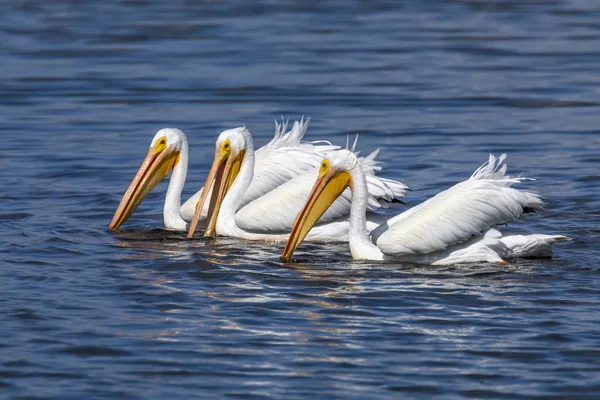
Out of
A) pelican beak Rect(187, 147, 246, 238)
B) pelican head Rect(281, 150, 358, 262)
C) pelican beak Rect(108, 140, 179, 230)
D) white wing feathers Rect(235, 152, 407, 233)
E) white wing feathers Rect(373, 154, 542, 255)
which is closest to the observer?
white wing feathers Rect(373, 154, 542, 255)

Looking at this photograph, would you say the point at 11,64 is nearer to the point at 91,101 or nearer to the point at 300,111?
the point at 91,101

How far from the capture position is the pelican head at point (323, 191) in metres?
7.22

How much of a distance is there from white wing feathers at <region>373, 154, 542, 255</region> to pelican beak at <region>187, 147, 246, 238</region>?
1.50 meters

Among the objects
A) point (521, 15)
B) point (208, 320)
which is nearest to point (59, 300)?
point (208, 320)

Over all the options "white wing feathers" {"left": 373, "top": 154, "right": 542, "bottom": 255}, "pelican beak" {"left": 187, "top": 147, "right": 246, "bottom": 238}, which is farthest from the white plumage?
"white wing feathers" {"left": 373, "top": 154, "right": 542, "bottom": 255}

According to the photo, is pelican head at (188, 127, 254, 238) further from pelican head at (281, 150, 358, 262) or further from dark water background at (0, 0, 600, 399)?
pelican head at (281, 150, 358, 262)

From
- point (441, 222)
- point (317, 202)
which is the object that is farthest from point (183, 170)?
point (441, 222)

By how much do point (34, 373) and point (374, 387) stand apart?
4.68 feet

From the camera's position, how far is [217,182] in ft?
27.7

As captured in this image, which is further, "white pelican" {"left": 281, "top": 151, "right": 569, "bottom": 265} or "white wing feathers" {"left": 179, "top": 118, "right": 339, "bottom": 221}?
"white wing feathers" {"left": 179, "top": 118, "right": 339, "bottom": 221}

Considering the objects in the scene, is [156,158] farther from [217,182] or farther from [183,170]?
[217,182]

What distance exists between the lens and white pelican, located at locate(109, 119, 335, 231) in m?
8.52

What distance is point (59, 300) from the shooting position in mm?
6402

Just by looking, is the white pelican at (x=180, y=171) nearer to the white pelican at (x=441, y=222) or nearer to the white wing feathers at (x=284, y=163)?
the white wing feathers at (x=284, y=163)
